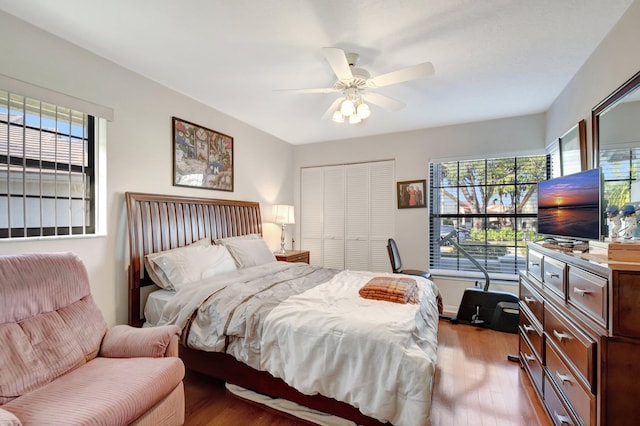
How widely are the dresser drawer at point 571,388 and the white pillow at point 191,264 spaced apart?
2588 millimetres

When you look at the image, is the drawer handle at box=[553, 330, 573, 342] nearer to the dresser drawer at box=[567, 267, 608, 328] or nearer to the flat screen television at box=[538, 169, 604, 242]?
the dresser drawer at box=[567, 267, 608, 328]

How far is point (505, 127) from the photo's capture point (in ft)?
11.9

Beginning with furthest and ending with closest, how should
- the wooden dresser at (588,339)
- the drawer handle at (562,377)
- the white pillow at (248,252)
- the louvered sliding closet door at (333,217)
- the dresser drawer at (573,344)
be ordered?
A: the louvered sliding closet door at (333,217) < the white pillow at (248,252) < the drawer handle at (562,377) < the dresser drawer at (573,344) < the wooden dresser at (588,339)

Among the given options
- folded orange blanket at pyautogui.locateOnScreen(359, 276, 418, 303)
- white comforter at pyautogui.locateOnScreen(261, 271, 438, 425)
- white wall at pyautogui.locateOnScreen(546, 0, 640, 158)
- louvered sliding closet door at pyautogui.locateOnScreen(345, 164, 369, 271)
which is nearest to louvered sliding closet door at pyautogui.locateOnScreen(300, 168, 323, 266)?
louvered sliding closet door at pyautogui.locateOnScreen(345, 164, 369, 271)

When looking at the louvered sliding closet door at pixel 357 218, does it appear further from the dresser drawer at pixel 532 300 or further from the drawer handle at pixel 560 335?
the drawer handle at pixel 560 335

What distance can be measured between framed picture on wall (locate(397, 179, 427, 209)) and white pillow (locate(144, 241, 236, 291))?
258 cm

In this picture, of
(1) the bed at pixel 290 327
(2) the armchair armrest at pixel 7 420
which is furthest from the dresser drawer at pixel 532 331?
(2) the armchair armrest at pixel 7 420

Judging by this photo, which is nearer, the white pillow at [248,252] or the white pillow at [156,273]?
the white pillow at [156,273]

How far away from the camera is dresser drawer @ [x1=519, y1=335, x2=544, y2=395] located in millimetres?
1874

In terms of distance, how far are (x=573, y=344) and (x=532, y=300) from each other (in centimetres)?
74

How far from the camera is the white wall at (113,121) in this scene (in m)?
1.89

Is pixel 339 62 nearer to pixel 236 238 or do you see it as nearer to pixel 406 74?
pixel 406 74

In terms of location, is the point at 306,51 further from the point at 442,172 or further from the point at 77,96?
the point at 442,172

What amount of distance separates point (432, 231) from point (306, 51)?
10.0ft
